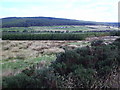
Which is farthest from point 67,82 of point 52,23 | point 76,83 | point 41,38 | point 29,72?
point 52,23

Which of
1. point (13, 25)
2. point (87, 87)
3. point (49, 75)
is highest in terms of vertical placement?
point (13, 25)

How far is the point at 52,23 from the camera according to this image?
424 ft

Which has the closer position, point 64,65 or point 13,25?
point 64,65

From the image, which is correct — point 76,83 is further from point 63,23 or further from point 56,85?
point 63,23

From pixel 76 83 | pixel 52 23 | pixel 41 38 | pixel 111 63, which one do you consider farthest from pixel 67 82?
pixel 52 23

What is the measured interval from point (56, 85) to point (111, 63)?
2.47 m

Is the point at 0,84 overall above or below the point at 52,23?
below

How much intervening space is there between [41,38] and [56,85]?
48.3m

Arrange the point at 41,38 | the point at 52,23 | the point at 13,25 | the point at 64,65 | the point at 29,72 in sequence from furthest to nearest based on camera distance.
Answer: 1. the point at 52,23
2. the point at 13,25
3. the point at 41,38
4. the point at 64,65
5. the point at 29,72

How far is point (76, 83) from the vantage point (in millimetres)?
3836

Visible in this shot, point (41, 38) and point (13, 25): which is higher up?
point (13, 25)

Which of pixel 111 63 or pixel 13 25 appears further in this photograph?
pixel 13 25

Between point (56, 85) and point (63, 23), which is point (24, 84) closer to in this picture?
point (56, 85)

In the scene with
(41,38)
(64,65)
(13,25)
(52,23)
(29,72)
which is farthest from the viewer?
(52,23)
